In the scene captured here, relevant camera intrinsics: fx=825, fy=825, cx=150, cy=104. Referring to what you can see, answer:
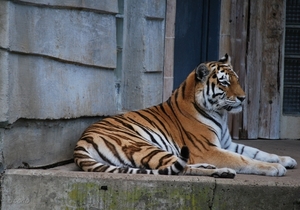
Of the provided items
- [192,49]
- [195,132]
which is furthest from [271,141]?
[195,132]

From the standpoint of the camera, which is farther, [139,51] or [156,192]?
[139,51]

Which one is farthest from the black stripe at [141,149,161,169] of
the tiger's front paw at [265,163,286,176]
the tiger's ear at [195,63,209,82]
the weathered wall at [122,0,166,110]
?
the weathered wall at [122,0,166,110]

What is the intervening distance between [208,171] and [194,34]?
3.01 meters

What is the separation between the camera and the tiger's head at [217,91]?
6.51 metres

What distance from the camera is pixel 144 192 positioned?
5262mm

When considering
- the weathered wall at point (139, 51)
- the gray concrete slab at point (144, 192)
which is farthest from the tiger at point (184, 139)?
the weathered wall at point (139, 51)

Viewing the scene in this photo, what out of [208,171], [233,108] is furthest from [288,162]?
[208,171]

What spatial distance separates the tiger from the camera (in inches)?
225

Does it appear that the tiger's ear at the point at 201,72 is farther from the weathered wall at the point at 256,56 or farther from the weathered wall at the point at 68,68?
the weathered wall at the point at 256,56

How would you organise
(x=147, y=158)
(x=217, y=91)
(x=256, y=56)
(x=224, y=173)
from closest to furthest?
(x=224, y=173) → (x=147, y=158) → (x=217, y=91) → (x=256, y=56)

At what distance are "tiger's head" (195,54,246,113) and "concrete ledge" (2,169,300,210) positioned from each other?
51.6 inches

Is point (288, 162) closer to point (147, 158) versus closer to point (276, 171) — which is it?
point (276, 171)

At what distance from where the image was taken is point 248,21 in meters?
8.27

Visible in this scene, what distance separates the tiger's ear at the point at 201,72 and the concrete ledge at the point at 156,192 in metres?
1.41
